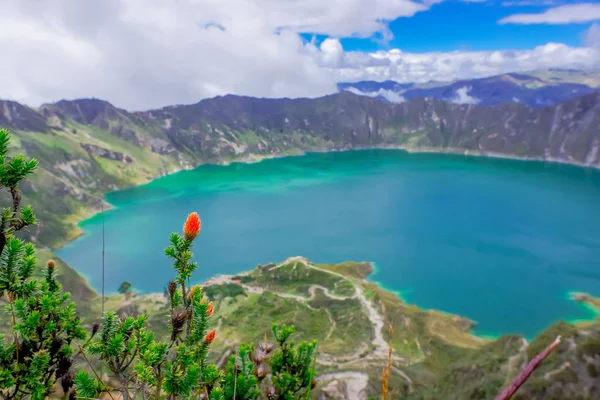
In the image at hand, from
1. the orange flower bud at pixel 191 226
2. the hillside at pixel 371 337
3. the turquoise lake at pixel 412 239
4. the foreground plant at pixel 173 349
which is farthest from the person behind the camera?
the turquoise lake at pixel 412 239

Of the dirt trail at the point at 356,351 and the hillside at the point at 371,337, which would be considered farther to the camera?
the dirt trail at the point at 356,351

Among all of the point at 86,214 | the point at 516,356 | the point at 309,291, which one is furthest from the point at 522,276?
the point at 86,214

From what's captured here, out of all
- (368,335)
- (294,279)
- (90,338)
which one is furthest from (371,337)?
(90,338)

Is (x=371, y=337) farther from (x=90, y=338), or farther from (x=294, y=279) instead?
(x=90, y=338)

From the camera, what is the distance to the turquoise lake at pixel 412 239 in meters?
85.0

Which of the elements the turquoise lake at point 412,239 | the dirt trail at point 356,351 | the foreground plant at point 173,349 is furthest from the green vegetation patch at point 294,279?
the foreground plant at point 173,349

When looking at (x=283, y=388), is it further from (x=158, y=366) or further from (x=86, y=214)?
(x=86, y=214)

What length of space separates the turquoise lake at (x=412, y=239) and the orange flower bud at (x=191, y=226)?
77.6 meters

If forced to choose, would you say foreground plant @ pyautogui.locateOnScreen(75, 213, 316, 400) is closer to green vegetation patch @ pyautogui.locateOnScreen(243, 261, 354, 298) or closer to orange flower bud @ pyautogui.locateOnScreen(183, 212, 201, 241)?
orange flower bud @ pyautogui.locateOnScreen(183, 212, 201, 241)

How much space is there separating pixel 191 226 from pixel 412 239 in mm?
120048

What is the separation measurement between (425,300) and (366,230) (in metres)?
46.8

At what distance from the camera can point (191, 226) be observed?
13.3 feet

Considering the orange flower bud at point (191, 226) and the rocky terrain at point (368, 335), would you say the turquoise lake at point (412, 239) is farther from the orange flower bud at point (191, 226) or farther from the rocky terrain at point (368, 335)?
the orange flower bud at point (191, 226)

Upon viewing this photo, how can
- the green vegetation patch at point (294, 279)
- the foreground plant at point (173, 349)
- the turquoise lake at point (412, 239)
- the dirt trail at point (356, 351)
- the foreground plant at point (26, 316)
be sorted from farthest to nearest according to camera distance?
the green vegetation patch at point (294, 279), the turquoise lake at point (412, 239), the dirt trail at point (356, 351), the foreground plant at point (26, 316), the foreground plant at point (173, 349)
